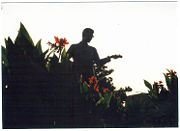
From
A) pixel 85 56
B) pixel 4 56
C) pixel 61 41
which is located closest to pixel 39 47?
pixel 61 41

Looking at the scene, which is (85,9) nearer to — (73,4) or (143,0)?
(73,4)

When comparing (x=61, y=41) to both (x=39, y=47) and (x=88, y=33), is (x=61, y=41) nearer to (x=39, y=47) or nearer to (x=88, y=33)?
(x=39, y=47)

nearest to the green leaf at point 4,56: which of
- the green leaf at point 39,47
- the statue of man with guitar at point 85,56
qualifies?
the green leaf at point 39,47

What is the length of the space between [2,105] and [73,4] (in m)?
1.35

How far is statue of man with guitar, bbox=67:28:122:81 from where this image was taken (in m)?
1.93

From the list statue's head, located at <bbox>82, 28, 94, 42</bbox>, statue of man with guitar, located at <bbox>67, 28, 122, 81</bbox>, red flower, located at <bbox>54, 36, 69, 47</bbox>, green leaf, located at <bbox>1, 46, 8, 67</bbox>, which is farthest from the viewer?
statue's head, located at <bbox>82, 28, 94, 42</bbox>

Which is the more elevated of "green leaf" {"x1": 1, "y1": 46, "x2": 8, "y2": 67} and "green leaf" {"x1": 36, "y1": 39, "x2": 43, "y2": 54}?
"green leaf" {"x1": 36, "y1": 39, "x2": 43, "y2": 54}

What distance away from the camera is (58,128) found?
1574 millimetres

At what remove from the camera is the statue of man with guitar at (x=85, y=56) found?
6.33 feet

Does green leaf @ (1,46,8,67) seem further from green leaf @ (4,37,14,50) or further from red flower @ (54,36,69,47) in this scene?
red flower @ (54,36,69,47)

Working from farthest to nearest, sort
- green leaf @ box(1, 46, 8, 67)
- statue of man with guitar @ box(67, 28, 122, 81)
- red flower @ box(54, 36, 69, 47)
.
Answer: statue of man with guitar @ box(67, 28, 122, 81) → red flower @ box(54, 36, 69, 47) → green leaf @ box(1, 46, 8, 67)

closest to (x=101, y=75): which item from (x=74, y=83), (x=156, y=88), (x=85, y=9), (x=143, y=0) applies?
(x=74, y=83)

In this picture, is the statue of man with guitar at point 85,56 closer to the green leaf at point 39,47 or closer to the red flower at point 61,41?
the red flower at point 61,41

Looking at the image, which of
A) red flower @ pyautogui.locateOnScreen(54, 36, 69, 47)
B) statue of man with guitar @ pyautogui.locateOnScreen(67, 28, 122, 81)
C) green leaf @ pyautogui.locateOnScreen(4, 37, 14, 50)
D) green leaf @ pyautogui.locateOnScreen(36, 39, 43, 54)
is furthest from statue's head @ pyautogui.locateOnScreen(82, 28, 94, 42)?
green leaf @ pyautogui.locateOnScreen(4, 37, 14, 50)
